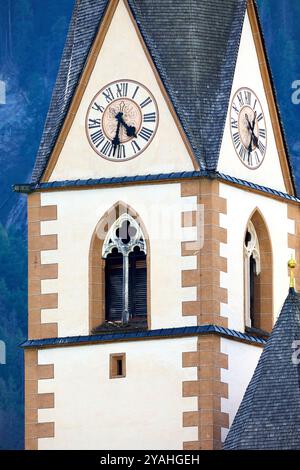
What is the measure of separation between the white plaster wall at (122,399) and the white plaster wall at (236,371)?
0.61 m

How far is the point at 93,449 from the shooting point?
86562mm

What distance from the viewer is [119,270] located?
289 ft

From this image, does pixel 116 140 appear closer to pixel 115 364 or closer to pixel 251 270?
pixel 251 270

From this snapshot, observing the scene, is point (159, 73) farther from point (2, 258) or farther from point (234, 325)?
point (2, 258)

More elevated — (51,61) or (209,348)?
(51,61)

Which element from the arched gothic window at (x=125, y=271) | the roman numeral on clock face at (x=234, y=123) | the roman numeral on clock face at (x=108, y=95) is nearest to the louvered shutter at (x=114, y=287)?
the arched gothic window at (x=125, y=271)

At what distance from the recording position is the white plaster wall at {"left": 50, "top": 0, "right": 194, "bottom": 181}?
87.8 meters

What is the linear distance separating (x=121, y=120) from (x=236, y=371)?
5.04 meters

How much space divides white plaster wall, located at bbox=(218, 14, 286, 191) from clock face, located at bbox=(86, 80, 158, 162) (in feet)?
4.75

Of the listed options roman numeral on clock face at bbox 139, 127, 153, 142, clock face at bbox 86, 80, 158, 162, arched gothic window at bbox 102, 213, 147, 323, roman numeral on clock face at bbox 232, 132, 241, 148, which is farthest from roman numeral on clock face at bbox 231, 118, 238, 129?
arched gothic window at bbox 102, 213, 147, 323

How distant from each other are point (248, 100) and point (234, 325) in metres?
4.41

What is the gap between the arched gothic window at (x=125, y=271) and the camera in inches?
3450

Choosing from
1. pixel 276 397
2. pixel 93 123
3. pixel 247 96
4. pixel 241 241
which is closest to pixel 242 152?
pixel 247 96

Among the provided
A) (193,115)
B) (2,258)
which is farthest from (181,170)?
(2,258)
